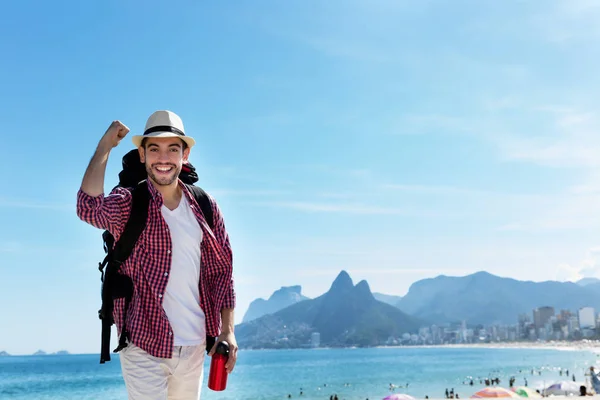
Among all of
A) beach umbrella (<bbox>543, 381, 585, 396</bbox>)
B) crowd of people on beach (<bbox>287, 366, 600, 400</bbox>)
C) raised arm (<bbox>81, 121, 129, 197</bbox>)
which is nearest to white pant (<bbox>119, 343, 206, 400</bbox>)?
raised arm (<bbox>81, 121, 129, 197</bbox>)

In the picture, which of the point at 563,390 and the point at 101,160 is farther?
the point at 563,390

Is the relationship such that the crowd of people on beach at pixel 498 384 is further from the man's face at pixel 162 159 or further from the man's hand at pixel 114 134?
the man's hand at pixel 114 134

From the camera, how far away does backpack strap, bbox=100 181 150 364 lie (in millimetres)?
2869

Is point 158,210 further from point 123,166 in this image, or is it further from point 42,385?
point 42,385

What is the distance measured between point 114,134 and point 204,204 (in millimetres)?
571

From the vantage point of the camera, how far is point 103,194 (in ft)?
9.11

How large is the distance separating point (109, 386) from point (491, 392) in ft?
211

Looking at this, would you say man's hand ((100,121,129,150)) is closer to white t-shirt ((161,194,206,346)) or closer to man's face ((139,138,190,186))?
man's face ((139,138,190,186))

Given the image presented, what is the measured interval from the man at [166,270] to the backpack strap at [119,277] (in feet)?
0.08

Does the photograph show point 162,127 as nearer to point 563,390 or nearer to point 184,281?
point 184,281

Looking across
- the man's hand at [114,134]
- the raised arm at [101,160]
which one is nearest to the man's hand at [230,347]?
the raised arm at [101,160]

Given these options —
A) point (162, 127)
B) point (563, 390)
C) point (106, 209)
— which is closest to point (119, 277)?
point (106, 209)

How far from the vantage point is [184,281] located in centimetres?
298

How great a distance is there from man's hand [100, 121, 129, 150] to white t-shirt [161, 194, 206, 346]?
378 millimetres
